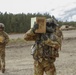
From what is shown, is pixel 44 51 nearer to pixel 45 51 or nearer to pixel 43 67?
pixel 45 51

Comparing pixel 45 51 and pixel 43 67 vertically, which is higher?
pixel 45 51

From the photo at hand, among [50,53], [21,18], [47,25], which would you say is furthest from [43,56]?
[21,18]

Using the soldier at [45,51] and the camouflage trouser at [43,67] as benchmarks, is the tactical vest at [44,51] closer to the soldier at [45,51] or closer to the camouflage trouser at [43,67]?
the soldier at [45,51]

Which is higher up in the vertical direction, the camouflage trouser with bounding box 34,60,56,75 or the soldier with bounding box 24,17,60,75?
the soldier with bounding box 24,17,60,75

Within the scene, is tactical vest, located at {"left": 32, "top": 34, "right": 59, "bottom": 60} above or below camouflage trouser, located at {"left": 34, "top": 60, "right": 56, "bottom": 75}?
above

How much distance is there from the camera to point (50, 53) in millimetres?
8656

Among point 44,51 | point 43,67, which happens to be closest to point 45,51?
point 44,51

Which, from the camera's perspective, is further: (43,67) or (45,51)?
(43,67)

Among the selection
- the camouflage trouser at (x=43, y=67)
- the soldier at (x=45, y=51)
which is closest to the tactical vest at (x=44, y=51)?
the soldier at (x=45, y=51)

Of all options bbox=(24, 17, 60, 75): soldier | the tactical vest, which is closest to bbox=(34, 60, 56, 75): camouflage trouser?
bbox=(24, 17, 60, 75): soldier

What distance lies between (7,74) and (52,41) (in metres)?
5.64

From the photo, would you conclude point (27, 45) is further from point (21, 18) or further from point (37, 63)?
point (21, 18)

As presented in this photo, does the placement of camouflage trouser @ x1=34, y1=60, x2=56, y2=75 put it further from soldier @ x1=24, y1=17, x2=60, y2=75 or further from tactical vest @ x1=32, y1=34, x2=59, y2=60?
tactical vest @ x1=32, y1=34, x2=59, y2=60

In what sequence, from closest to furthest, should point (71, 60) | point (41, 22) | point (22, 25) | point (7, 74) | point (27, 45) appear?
1. point (41, 22)
2. point (7, 74)
3. point (71, 60)
4. point (27, 45)
5. point (22, 25)
